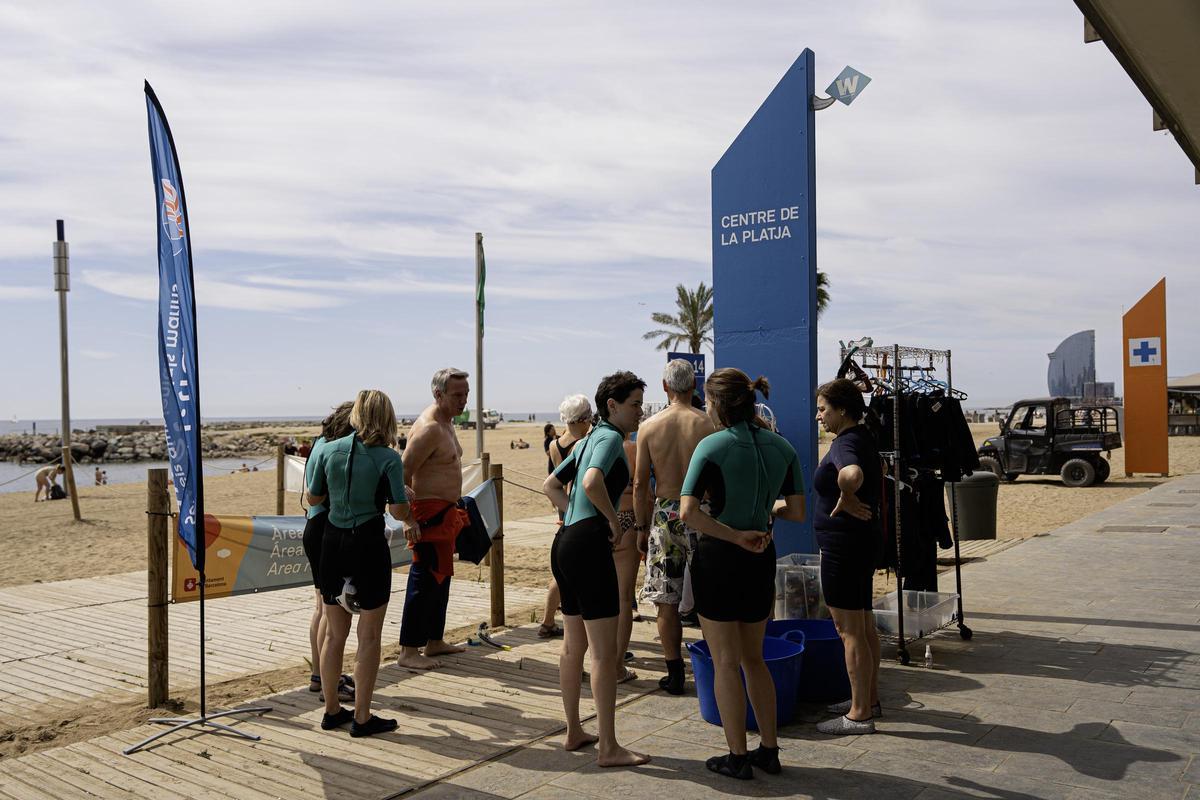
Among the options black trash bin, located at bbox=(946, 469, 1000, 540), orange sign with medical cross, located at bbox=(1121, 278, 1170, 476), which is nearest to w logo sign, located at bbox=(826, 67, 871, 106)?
black trash bin, located at bbox=(946, 469, 1000, 540)

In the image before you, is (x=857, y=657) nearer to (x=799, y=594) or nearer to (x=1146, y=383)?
(x=799, y=594)

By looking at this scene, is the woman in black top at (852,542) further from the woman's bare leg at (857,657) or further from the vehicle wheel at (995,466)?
the vehicle wheel at (995,466)

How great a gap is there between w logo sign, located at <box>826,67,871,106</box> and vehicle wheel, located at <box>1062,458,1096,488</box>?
1566 cm

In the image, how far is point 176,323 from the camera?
4.78 m

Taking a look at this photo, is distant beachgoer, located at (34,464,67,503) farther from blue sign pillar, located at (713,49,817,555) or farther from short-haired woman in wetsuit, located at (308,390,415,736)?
short-haired woman in wetsuit, located at (308,390,415,736)

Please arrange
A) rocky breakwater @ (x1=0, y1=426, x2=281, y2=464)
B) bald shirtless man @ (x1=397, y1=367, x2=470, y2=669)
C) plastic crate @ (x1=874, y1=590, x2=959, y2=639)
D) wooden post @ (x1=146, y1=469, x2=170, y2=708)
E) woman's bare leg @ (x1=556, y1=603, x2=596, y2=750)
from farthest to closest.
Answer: rocky breakwater @ (x1=0, y1=426, x2=281, y2=464) < plastic crate @ (x1=874, y1=590, x2=959, y2=639) < bald shirtless man @ (x1=397, y1=367, x2=470, y2=669) < wooden post @ (x1=146, y1=469, x2=170, y2=708) < woman's bare leg @ (x1=556, y1=603, x2=596, y2=750)

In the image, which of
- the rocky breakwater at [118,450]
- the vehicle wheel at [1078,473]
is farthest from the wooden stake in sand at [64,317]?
the rocky breakwater at [118,450]

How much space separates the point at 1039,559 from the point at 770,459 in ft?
24.2

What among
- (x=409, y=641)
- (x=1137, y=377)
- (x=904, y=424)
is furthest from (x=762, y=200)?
(x=1137, y=377)

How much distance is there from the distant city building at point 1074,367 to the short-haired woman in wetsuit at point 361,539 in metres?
49.8

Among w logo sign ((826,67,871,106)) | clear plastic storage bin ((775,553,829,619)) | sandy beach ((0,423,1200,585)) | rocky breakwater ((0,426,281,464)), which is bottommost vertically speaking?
rocky breakwater ((0,426,281,464))

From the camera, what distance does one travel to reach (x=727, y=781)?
154 inches

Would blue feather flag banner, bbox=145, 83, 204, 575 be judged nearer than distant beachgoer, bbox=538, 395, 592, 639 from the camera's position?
Yes

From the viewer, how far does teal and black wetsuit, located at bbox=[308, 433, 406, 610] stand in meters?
4.55
